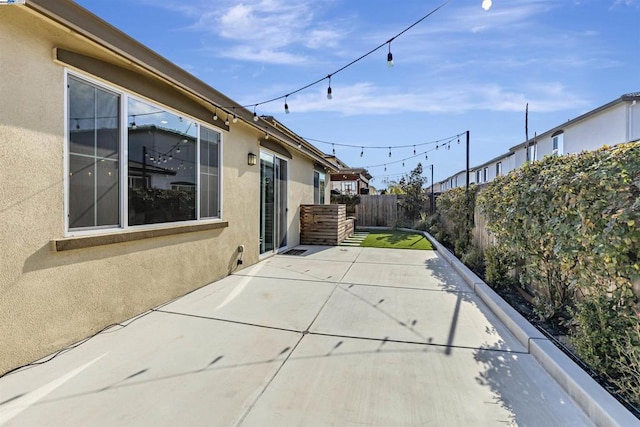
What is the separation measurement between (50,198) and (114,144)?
2.92 ft

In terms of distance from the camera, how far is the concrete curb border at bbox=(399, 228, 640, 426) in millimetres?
1837

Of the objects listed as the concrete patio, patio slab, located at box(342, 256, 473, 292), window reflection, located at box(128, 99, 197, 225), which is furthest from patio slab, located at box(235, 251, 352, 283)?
window reflection, located at box(128, 99, 197, 225)

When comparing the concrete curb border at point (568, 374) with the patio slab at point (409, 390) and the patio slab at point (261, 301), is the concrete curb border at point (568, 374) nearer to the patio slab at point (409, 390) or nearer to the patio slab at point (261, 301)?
the patio slab at point (409, 390)

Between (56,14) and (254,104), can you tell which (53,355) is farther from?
(254,104)

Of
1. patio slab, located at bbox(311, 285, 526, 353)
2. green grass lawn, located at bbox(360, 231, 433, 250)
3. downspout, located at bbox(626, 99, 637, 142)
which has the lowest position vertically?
patio slab, located at bbox(311, 285, 526, 353)

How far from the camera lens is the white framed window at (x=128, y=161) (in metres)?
3.03

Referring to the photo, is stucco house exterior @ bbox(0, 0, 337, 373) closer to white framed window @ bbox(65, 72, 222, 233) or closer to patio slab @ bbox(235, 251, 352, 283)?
white framed window @ bbox(65, 72, 222, 233)

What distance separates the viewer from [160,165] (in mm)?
4055

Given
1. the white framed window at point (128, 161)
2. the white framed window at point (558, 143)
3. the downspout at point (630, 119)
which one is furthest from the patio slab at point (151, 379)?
the white framed window at point (558, 143)

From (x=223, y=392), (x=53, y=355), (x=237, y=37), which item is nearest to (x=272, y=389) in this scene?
(x=223, y=392)

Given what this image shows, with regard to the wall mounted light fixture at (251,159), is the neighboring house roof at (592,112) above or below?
above

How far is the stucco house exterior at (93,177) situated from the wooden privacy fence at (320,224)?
15.6ft

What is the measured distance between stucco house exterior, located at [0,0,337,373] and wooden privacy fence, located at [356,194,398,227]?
38.1ft

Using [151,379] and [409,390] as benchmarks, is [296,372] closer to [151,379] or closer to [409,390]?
[409,390]
